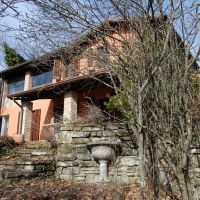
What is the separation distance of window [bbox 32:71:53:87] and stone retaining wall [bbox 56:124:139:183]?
10391mm

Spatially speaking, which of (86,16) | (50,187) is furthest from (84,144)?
(86,16)

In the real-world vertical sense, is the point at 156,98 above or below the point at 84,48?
below

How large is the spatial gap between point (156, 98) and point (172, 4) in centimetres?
143

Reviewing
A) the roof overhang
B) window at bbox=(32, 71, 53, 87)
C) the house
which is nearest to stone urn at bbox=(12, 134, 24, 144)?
the house

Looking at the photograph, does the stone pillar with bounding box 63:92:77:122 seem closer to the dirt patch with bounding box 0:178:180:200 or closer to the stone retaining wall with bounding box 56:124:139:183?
the stone retaining wall with bounding box 56:124:139:183

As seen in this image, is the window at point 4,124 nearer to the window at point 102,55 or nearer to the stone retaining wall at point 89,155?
the stone retaining wall at point 89,155

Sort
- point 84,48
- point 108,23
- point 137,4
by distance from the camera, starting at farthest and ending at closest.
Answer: point 84,48 < point 108,23 < point 137,4

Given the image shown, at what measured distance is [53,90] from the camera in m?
14.8

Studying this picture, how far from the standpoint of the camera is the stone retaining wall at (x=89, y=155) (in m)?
7.48

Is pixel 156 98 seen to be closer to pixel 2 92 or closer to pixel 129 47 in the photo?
pixel 129 47

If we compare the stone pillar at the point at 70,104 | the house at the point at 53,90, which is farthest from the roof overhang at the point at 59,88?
the stone pillar at the point at 70,104

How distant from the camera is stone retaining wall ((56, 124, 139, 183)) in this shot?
748cm

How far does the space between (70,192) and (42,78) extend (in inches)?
517

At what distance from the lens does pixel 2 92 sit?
20.9m
